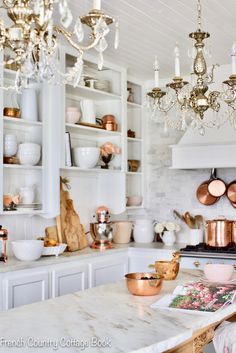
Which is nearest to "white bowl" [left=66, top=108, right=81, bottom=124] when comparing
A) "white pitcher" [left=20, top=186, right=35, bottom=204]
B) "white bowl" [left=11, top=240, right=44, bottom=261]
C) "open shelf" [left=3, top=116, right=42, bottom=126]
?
"open shelf" [left=3, top=116, right=42, bottom=126]

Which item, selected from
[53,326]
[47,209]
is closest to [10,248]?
[47,209]

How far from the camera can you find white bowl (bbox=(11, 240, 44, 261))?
4.02 m

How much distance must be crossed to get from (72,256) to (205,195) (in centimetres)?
185

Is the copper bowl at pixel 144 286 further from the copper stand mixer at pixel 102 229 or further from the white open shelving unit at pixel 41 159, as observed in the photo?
the copper stand mixer at pixel 102 229

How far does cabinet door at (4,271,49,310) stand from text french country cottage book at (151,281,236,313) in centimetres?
151

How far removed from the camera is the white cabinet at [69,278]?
13.8ft

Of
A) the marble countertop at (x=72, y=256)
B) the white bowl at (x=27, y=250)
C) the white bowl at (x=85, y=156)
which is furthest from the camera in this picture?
the white bowl at (x=85, y=156)

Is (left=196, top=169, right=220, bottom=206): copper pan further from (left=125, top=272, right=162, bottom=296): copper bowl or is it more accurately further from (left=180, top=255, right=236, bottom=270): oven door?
(left=125, top=272, right=162, bottom=296): copper bowl

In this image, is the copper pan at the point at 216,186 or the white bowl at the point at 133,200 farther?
the white bowl at the point at 133,200

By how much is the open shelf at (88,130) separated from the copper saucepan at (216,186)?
1.12m

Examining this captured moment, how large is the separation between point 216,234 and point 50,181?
1.77 meters

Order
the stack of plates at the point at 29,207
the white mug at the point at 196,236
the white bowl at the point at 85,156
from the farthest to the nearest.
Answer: the white mug at the point at 196,236, the white bowl at the point at 85,156, the stack of plates at the point at 29,207

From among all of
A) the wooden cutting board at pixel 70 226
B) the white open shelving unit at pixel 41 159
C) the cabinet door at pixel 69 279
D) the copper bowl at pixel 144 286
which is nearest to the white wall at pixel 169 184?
the wooden cutting board at pixel 70 226

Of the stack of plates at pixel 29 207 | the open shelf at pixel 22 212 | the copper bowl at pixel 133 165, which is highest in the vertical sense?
the copper bowl at pixel 133 165
